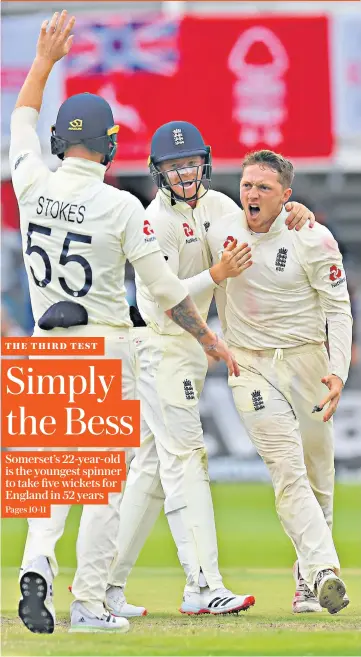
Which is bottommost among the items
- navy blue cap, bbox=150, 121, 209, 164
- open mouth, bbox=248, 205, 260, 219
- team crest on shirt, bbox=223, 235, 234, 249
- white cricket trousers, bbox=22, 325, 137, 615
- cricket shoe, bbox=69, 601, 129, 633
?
cricket shoe, bbox=69, 601, 129, 633

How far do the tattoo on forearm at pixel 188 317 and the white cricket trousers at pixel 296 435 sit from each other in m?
0.88

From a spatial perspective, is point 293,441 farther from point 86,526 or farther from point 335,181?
point 335,181

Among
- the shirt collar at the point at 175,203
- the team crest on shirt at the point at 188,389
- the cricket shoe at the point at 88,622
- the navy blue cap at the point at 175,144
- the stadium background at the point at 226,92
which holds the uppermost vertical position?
the stadium background at the point at 226,92

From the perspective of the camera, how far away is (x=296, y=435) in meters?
6.48

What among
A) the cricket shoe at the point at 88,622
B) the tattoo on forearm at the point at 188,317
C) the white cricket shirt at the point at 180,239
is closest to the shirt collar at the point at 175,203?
the white cricket shirt at the point at 180,239

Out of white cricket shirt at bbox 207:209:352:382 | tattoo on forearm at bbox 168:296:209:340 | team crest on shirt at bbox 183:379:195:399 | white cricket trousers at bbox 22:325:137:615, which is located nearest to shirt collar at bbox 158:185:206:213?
white cricket shirt at bbox 207:209:352:382

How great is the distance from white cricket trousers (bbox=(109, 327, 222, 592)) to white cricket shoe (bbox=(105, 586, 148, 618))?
0.04 meters

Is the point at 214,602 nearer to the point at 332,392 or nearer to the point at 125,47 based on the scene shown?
the point at 332,392

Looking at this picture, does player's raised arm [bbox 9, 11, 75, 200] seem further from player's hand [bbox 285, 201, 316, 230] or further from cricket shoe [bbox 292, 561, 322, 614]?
cricket shoe [bbox 292, 561, 322, 614]

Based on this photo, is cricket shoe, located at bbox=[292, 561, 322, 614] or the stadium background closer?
cricket shoe, located at bbox=[292, 561, 322, 614]

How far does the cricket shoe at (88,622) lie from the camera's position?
216 inches

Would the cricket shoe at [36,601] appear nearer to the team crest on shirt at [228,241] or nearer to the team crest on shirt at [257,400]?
the team crest on shirt at [257,400]

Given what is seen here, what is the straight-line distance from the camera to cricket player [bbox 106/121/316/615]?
21.0 feet

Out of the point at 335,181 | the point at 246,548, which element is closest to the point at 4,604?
the point at 246,548
